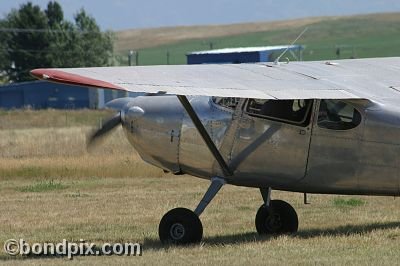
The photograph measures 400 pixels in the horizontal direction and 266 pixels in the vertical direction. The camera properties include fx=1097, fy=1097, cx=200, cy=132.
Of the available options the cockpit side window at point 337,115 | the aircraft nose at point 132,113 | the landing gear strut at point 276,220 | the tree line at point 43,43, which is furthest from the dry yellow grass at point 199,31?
the cockpit side window at point 337,115

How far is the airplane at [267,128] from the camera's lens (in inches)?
497

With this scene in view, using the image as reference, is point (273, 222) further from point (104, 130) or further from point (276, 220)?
point (104, 130)

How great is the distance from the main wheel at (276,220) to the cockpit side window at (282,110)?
1554 millimetres

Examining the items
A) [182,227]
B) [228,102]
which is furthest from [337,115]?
[182,227]

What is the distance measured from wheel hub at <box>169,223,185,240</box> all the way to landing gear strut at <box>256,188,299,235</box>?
63.0 inches

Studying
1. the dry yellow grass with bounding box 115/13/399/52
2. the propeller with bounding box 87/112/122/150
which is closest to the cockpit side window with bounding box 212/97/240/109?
the propeller with bounding box 87/112/122/150

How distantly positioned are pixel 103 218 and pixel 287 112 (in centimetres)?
415

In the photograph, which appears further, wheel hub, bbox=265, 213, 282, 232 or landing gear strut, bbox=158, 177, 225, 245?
wheel hub, bbox=265, 213, 282, 232

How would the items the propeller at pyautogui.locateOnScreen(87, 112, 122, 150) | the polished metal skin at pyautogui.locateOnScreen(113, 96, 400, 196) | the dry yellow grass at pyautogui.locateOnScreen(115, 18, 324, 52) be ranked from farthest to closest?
1. the dry yellow grass at pyautogui.locateOnScreen(115, 18, 324, 52)
2. the propeller at pyautogui.locateOnScreen(87, 112, 122, 150)
3. the polished metal skin at pyautogui.locateOnScreen(113, 96, 400, 196)

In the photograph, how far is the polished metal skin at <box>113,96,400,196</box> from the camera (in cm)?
1275

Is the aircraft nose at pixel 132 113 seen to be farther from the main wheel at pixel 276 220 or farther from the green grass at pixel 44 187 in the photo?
the green grass at pixel 44 187

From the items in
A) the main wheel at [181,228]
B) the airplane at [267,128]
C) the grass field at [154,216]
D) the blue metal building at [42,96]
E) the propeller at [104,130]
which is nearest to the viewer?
the grass field at [154,216]

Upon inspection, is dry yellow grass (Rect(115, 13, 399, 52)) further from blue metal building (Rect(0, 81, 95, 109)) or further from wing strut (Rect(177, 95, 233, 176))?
wing strut (Rect(177, 95, 233, 176))

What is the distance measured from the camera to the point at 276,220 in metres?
14.4
